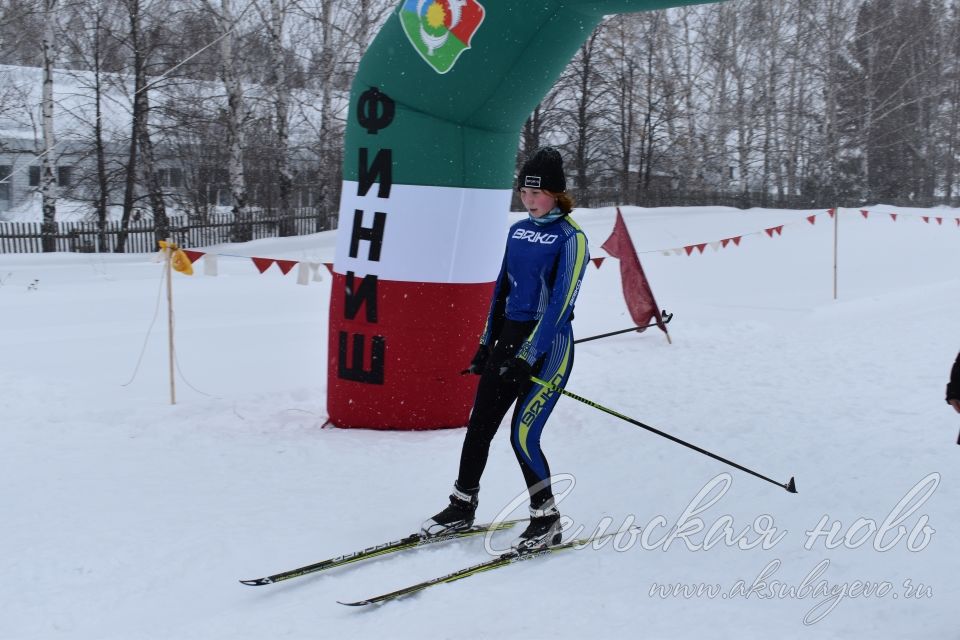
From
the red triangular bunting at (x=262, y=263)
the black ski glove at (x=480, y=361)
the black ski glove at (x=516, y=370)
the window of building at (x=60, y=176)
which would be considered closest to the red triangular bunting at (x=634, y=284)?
the red triangular bunting at (x=262, y=263)

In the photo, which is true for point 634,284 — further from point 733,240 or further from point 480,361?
point 733,240

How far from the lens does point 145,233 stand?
859 inches

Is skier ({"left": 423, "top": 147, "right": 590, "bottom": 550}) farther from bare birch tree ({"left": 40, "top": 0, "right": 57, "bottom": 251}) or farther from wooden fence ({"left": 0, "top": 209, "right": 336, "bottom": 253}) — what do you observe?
wooden fence ({"left": 0, "top": 209, "right": 336, "bottom": 253})

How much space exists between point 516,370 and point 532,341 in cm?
16

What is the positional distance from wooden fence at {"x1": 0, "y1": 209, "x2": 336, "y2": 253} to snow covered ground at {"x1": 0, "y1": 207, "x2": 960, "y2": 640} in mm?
10378

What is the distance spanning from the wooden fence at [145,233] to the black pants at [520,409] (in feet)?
60.7

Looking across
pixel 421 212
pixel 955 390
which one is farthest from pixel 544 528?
pixel 421 212

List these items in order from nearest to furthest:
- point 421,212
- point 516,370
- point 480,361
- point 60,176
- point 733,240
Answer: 1. point 516,370
2. point 480,361
3. point 421,212
4. point 733,240
5. point 60,176

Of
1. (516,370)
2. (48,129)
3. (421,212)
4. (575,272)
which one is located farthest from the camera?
(48,129)

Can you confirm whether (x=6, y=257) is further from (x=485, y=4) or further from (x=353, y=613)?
(x=353, y=613)

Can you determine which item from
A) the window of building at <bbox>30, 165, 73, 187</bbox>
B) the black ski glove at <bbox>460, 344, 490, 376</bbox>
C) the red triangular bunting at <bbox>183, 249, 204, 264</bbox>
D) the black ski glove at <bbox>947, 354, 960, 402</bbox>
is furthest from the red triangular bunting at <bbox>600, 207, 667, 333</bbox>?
the window of building at <bbox>30, 165, 73, 187</bbox>

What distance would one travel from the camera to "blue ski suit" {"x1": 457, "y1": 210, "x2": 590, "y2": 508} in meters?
4.28

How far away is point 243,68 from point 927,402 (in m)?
20.2

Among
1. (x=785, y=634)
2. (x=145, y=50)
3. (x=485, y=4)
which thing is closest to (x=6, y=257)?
(x=145, y=50)
